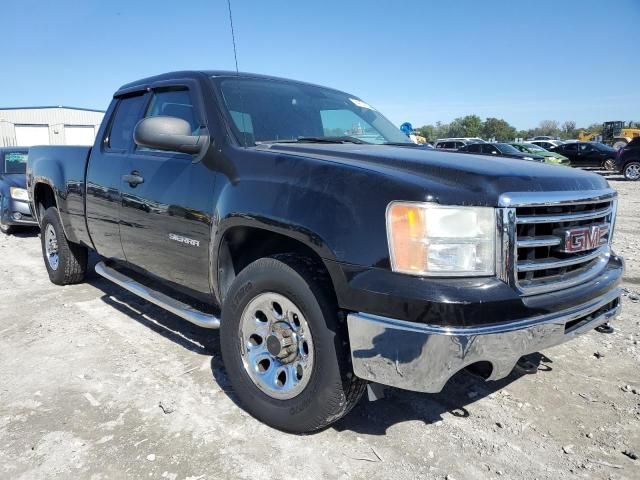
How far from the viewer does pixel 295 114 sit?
11.4 ft

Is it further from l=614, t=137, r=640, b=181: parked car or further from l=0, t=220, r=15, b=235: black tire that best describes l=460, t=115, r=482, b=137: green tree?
l=0, t=220, r=15, b=235: black tire

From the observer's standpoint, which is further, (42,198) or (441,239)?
(42,198)

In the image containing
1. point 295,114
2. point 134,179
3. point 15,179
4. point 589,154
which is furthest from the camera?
point 589,154

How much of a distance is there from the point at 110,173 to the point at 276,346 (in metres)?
2.30

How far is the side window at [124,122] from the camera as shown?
4.02 meters

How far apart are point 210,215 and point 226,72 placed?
1164mm

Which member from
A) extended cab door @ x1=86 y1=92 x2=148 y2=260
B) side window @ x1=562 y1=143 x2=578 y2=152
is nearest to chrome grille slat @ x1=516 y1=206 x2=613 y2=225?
extended cab door @ x1=86 y1=92 x2=148 y2=260

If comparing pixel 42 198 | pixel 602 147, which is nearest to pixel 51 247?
pixel 42 198

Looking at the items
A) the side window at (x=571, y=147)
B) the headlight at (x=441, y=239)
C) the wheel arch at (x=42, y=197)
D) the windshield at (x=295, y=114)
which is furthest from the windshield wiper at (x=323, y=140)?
the side window at (x=571, y=147)

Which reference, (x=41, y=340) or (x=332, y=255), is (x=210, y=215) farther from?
(x=41, y=340)

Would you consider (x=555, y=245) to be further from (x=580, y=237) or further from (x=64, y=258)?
(x=64, y=258)

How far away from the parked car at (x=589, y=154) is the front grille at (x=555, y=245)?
23.9 meters

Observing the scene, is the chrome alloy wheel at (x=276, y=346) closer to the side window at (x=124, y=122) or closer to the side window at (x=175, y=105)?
the side window at (x=175, y=105)

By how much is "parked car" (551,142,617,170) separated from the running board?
2442 cm
